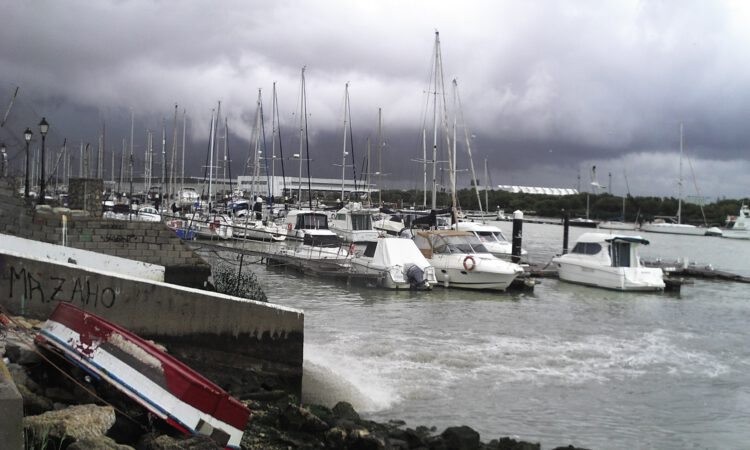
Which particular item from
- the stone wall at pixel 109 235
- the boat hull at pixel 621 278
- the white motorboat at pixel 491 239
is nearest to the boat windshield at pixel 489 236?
the white motorboat at pixel 491 239

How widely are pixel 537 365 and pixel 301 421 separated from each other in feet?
28.3

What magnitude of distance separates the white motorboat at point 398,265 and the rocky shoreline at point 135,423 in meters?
18.4

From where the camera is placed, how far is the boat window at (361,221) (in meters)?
50.4

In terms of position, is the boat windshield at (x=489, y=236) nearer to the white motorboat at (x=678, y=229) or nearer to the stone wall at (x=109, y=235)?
the stone wall at (x=109, y=235)

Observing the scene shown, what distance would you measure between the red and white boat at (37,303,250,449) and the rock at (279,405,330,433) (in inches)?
48.3

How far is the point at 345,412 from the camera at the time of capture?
1097cm

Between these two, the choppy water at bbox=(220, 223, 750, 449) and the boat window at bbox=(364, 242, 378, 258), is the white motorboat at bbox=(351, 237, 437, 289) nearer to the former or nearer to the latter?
the boat window at bbox=(364, 242, 378, 258)

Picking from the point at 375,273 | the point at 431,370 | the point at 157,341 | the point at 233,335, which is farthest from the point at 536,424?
the point at 375,273

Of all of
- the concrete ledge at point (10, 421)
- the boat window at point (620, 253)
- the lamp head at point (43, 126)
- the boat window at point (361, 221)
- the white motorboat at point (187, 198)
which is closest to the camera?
the concrete ledge at point (10, 421)

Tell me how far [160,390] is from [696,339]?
61.1ft

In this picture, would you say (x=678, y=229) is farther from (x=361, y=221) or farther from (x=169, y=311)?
(x=169, y=311)

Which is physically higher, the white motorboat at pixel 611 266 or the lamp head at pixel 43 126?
the lamp head at pixel 43 126

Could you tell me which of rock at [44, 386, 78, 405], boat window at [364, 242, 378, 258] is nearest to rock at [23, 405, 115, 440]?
rock at [44, 386, 78, 405]

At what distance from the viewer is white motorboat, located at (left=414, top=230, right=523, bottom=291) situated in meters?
30.8
